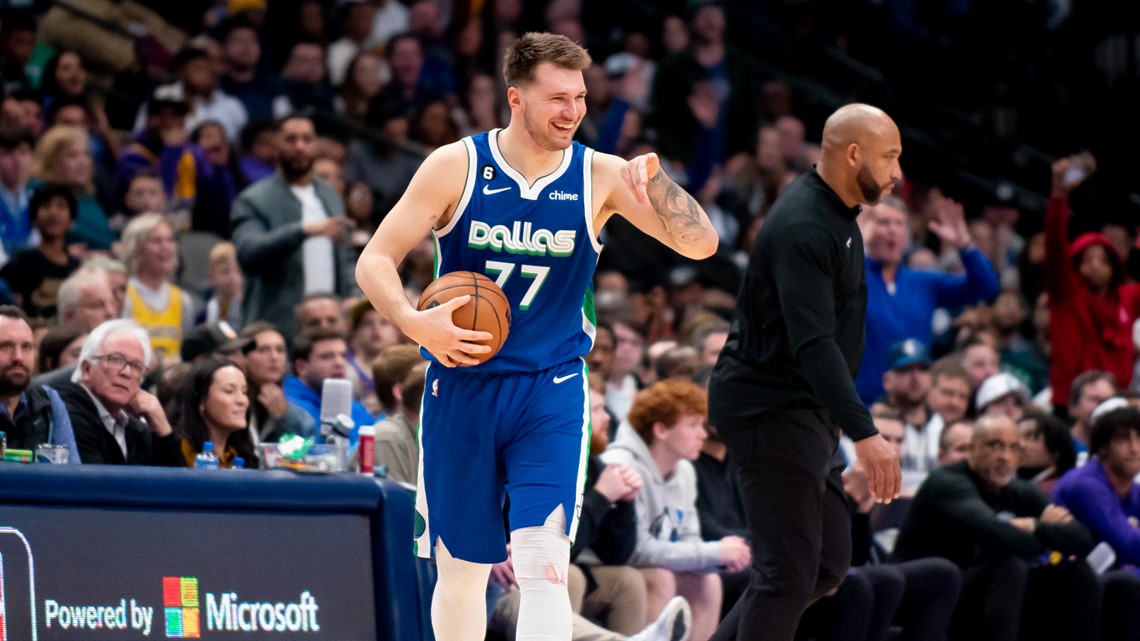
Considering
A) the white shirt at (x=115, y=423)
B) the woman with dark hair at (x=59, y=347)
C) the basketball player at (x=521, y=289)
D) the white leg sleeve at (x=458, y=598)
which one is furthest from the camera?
the woman with dark hair at (x=59, y=347)

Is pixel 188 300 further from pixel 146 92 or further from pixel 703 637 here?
pixel 703 637

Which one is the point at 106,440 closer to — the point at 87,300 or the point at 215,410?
the point at 215,410

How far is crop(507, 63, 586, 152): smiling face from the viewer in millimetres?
5664

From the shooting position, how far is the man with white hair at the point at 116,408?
24.0ft

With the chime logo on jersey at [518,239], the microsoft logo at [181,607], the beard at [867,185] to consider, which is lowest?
the microsoft logo at [181,607]

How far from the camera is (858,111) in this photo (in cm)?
639

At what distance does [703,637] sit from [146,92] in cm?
743

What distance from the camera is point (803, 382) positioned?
6254 mm

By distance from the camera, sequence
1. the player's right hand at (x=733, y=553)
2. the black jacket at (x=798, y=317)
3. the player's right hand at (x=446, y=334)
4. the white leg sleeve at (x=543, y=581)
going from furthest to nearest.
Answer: the player's right hand at (x=733, y=553) < the black jacket at (x=798, y=317) < the white leg sleeve at (x=543, y=581) < the player's right hand at (x=446, y=334)

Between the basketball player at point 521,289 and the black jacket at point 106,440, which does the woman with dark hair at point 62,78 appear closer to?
the black jacket at point 106,440

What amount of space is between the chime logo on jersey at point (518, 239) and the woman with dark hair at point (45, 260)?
527 cm

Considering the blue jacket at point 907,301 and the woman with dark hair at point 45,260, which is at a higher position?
the woman with dark hair at point 45,260

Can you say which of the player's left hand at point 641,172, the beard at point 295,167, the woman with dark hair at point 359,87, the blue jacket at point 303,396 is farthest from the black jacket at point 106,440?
the woman with dark hair at point 359,87

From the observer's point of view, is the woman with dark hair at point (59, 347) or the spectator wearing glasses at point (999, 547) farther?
the spectator wearing glasses at point (999, 547)
